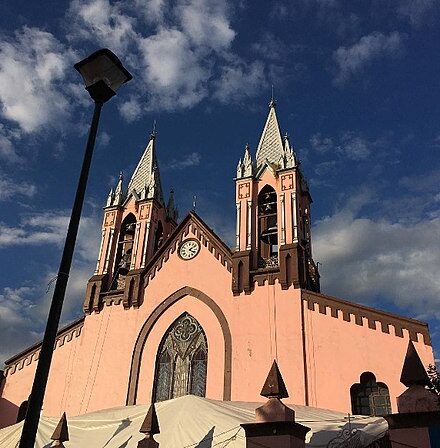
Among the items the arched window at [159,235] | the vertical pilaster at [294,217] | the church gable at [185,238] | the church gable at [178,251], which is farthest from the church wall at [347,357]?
the arched window at [159,235]

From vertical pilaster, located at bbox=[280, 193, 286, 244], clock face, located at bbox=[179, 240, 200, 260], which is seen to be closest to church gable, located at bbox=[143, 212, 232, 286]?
clock face, located at bbox=[179, 240, 200, 260]

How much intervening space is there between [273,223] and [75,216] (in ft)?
55.0

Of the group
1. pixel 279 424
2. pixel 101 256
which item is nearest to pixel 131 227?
pixel 101 256

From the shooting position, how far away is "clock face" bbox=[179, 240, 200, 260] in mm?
21953

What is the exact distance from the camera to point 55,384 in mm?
20891

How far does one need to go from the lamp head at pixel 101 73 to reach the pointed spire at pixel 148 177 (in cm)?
1849

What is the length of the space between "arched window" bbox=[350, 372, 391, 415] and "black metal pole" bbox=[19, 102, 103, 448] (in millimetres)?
12861

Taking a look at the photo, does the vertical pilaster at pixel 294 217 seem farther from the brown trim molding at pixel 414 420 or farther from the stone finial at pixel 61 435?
the brown trim molding at pixel 414 420

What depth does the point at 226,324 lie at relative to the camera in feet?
63.3

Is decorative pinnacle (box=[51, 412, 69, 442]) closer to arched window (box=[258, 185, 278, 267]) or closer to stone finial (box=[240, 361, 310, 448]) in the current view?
stone finial (box=[240, 361, 310, 448])

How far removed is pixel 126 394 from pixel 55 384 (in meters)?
3.48

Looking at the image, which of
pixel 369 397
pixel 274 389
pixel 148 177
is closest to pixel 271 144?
pixel 148 177

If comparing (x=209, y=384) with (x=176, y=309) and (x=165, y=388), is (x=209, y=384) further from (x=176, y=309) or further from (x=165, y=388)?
(x=176, y=309)

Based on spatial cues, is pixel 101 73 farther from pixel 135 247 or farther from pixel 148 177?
pixel 148 177
